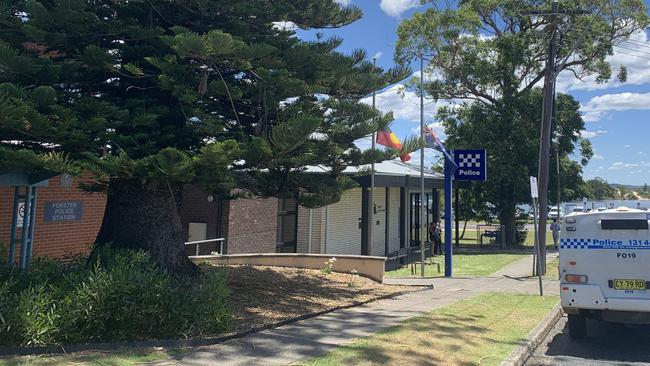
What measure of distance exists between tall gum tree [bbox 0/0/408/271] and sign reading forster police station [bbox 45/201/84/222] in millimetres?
4019

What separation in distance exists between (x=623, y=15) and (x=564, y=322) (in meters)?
24.7

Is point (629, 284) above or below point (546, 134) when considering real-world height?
below

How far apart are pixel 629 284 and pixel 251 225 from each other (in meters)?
11.3

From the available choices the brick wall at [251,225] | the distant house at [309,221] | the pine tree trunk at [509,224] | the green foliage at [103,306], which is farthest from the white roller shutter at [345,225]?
the pine tree trunk at [509,224]

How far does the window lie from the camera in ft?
62.0

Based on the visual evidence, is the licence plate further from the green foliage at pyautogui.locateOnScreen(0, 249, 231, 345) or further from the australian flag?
the australian flag

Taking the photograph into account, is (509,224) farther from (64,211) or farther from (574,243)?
A: (64,211)

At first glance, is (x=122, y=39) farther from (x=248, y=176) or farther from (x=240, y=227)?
(x=240, y=227)

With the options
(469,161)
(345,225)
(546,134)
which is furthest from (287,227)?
(546,134)

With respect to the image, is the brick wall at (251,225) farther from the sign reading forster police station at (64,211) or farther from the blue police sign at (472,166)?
the blue police sign at (472,166)

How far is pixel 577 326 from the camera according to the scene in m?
8.21

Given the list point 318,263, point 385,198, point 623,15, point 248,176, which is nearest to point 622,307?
point 248,176

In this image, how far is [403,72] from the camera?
10.6 m

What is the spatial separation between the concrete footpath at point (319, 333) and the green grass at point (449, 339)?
289 mm
